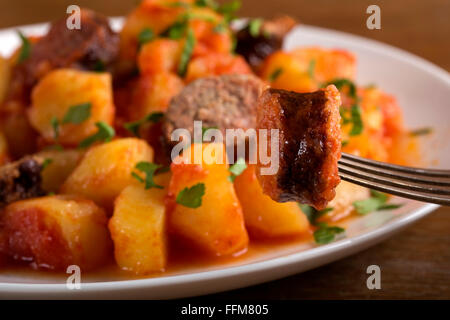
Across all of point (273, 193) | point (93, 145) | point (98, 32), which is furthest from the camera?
point (98, 32)

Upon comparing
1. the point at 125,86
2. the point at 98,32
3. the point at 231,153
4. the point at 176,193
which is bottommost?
the point at 176,193

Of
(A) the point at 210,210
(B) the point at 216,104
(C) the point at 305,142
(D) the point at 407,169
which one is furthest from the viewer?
(B) the point at 216,104

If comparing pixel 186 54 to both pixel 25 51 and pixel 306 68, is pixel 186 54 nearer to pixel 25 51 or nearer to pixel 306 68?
pixel 306 68

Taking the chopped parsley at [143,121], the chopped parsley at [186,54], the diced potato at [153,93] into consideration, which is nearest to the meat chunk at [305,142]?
the chopped parsley at [143,121]

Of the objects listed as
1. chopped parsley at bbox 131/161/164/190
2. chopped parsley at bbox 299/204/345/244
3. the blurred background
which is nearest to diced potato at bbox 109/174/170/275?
chopped parsley at bbox 131/161/164/190

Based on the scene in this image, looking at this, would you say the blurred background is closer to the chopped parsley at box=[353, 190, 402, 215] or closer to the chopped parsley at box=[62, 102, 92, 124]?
the chopped parsley at box=[353, 190, 402, 215]

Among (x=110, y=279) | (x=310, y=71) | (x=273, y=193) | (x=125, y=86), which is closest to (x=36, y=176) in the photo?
(x=110, y=279)

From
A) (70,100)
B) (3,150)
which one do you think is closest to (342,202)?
(70,100)

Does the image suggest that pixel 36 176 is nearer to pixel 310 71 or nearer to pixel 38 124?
pixel 38 124
